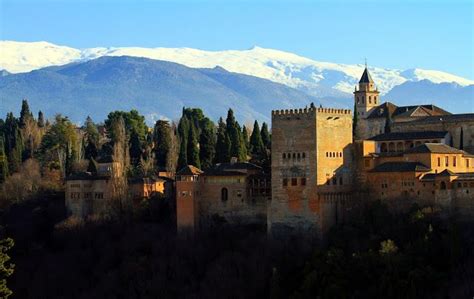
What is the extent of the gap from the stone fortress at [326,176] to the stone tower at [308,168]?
5 centimetres

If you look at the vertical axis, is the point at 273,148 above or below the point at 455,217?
above

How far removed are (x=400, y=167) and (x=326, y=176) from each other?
11.4ft

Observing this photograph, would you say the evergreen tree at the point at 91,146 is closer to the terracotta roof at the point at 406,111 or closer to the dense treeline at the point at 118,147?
the dense treeline at the point at 118,147

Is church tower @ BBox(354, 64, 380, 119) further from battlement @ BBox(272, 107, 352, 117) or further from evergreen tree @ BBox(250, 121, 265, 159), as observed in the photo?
battlement @ BBox(272, 107, 352, 117)

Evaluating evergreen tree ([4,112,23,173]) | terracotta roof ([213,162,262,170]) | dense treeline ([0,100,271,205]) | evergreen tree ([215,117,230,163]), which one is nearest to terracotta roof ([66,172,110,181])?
dense treeline ([0,100,271,205])

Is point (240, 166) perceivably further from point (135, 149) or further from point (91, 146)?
point (91, 146)

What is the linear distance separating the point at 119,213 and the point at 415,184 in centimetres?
1733

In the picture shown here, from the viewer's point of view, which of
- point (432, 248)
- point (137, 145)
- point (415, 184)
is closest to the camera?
point (432, 248)

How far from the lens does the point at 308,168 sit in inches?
1983

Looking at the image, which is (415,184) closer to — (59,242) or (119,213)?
(119,213)

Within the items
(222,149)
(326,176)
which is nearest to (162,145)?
(222,149)

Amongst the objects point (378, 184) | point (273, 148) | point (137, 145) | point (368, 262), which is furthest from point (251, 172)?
point (137, 145)

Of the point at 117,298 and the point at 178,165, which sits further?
the point at 178,165

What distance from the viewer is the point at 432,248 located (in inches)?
1773
